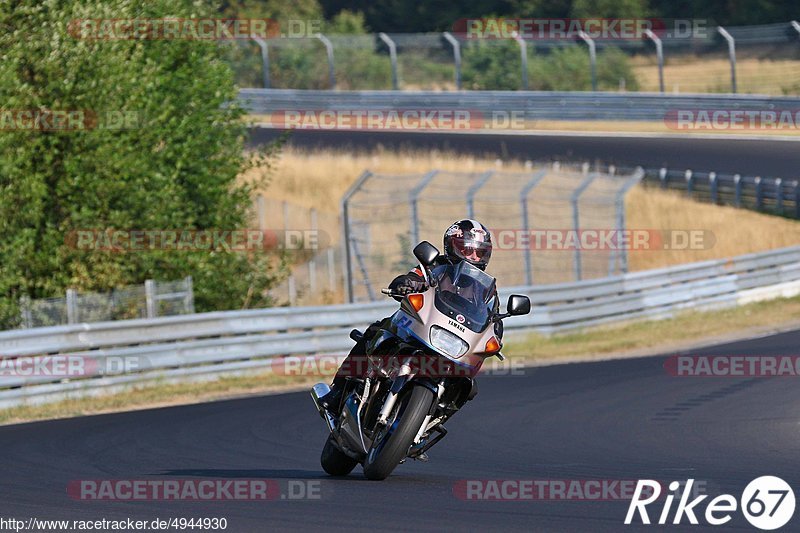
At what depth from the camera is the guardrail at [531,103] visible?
37.5m

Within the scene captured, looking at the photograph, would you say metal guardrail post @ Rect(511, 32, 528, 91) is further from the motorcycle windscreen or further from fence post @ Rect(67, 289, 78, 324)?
the motorcycle windscreen

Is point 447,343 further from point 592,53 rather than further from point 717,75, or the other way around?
point 717,75

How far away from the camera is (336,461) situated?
30.0 feet

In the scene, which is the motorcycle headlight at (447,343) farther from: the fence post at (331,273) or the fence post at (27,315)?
the fence post at (331,273)

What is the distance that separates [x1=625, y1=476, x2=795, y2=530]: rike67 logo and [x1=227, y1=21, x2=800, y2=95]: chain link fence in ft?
103

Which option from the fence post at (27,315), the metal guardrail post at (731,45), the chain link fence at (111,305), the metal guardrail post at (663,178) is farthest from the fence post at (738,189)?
the fence post at (27,315)

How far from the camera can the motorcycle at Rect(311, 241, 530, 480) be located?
8273 millimetres

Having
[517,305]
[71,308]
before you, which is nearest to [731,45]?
[71,308]

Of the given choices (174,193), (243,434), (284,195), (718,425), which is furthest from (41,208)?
(284,195)

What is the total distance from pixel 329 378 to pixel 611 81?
100ft

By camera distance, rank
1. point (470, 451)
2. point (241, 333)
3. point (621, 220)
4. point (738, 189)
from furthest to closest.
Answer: point (738, 189) < point (621, 220) < point (241, 333) < point (470, 451)

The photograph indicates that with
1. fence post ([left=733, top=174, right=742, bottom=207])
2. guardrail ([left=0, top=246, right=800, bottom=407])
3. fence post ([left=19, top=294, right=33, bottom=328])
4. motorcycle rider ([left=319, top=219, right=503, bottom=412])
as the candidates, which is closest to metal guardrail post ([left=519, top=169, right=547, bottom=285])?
guardrail ([left=0, top=246, right=800, bottom=407])

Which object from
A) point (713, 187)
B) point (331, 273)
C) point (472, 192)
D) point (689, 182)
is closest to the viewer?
point (472, 192)

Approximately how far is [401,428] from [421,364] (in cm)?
42
